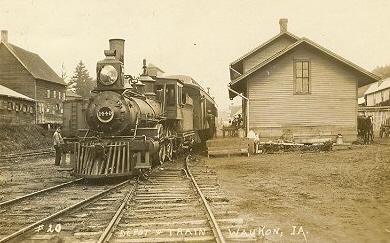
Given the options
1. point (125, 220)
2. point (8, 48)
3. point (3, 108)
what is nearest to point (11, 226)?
point (125, 220)

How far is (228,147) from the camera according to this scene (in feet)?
63.5

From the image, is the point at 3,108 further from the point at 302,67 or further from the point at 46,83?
the point at 302,67

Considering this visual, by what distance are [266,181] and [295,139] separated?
10.4 m

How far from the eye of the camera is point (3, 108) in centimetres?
3422

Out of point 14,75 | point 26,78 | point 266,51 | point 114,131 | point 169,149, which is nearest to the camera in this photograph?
point 114,131

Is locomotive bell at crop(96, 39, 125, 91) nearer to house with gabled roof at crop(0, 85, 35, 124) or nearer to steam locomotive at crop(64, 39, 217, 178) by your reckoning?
steam locomotive at crop(64, 39, 217, 178)

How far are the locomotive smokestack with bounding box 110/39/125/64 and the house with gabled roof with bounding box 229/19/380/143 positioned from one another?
877 centimetres

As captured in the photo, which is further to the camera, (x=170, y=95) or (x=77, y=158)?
(x=170, y=95)

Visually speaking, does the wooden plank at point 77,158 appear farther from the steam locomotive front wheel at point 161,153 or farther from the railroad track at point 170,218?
the steam locomotive front wheel at point 161,153

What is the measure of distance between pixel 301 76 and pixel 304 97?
104 cm

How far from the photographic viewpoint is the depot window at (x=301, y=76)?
21.7m

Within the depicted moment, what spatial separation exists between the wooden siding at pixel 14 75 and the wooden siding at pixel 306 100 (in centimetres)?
2987

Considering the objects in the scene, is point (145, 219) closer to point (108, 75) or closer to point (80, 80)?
point (108, 75)

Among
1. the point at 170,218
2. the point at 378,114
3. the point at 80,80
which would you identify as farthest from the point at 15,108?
the point at 80,80
